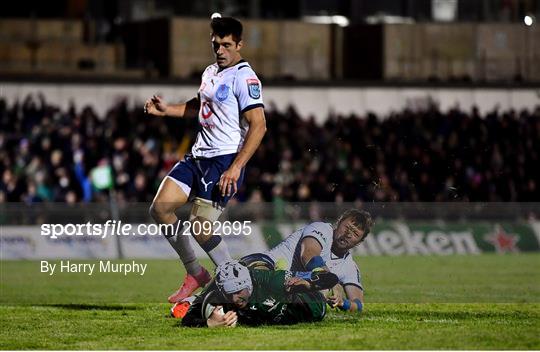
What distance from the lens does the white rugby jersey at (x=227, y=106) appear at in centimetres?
1244

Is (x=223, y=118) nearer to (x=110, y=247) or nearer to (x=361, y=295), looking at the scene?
(x=361, y=295)

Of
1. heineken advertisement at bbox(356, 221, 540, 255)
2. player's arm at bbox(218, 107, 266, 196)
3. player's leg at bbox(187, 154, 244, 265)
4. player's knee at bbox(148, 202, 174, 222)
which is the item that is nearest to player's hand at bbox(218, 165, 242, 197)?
player's arm at bbox(218, 107, 266, 196)

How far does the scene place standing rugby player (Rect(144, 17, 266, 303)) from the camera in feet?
40.8

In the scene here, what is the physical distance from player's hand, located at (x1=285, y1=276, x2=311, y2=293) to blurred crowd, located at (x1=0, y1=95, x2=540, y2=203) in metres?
8.22

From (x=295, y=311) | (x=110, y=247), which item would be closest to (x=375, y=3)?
(x=110, y=247)

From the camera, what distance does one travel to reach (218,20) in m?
12.4

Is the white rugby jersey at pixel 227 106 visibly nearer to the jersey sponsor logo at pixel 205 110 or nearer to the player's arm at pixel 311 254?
the jersey sponsor logo at pixel 205 110

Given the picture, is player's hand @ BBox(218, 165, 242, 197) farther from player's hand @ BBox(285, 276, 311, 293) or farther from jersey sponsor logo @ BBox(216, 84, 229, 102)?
player's hand @ BBox(285, 276, 311, 293)

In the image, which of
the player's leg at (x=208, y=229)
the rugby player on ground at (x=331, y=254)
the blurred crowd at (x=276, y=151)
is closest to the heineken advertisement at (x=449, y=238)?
the rugby player on ground at (x=331, y=254)

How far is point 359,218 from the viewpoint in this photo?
1293 cm

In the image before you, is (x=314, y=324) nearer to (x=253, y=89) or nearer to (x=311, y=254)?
(x=311, y=254)

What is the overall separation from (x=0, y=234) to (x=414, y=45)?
17.0 metres

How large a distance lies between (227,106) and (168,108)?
24.6 inches

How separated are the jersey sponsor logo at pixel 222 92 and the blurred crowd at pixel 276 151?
8262 millimetres
